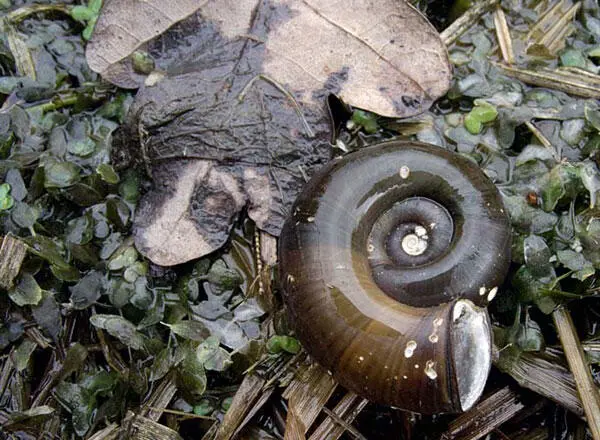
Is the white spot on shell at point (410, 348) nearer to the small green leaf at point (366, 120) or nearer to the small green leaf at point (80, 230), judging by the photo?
the small green leaf at point (366, 120)

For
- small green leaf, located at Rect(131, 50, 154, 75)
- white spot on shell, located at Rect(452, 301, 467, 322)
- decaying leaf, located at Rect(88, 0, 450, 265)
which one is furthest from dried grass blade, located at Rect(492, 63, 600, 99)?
small green leaf, located at Rect(131, 50, 154, 75)

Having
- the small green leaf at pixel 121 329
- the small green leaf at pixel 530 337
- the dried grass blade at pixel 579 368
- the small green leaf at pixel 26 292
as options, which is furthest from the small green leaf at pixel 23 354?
the dried grass blade at pixel 579 368

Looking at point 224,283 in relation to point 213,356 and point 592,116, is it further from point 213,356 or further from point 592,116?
point 592,116

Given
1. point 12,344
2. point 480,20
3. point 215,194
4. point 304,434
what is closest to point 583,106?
point 480,20

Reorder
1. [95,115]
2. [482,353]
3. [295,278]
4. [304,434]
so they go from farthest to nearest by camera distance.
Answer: [95,115], [304,434], [295,278], [482,353]

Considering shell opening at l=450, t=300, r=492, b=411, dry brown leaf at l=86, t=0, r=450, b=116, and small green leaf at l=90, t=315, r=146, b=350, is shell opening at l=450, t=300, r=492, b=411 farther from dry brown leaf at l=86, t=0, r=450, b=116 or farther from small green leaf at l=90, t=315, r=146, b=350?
small green leaf at l=90, t=315, r=146, b=350

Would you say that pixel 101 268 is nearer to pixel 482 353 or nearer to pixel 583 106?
pixel 482 353

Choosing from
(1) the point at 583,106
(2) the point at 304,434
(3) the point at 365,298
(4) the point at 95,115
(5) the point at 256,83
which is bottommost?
(2) the point at 304,434
